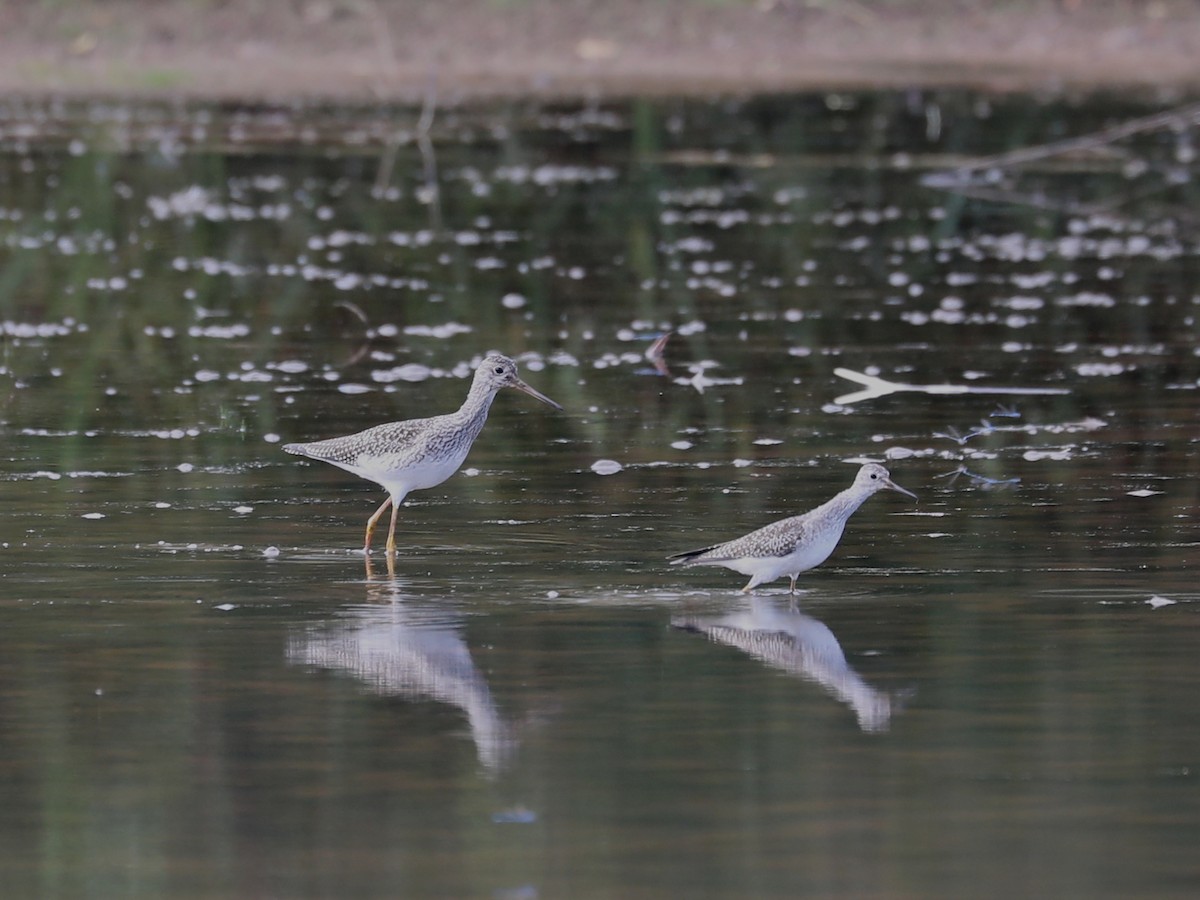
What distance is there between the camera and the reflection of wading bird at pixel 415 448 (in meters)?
10.2

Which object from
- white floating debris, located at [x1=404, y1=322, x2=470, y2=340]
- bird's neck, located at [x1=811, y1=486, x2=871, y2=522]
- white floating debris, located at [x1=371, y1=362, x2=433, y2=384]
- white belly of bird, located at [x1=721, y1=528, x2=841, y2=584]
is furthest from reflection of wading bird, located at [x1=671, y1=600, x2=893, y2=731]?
white floating debris, located at [x1=404, y1=322, x2=470, y2=340]

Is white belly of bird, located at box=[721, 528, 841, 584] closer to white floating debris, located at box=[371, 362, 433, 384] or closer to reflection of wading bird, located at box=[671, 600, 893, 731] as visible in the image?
reflection of wading bird, located at box=[671, 600, 893, 731]

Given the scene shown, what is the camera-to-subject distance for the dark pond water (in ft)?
21.4

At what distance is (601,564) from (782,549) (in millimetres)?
932

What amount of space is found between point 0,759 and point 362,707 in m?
1.15

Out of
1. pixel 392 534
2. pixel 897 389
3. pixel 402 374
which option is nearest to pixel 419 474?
pixel 392 534

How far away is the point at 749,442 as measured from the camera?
491 inches

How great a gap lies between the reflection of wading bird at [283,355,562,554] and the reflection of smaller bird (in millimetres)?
1348

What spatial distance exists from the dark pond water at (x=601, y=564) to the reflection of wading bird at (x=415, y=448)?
24cm

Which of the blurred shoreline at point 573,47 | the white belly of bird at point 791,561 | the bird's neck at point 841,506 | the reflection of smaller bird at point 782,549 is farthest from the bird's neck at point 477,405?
the blurred shoreline at point 573,47

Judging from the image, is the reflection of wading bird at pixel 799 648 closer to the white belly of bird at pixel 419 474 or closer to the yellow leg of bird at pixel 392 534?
the yellow leg of bird at pixel 392 534

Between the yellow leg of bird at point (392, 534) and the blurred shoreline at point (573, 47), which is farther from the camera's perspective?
the blurred shoreline at point (573, 47)

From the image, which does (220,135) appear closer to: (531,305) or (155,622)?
(531,305)

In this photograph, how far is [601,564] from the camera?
970cm
